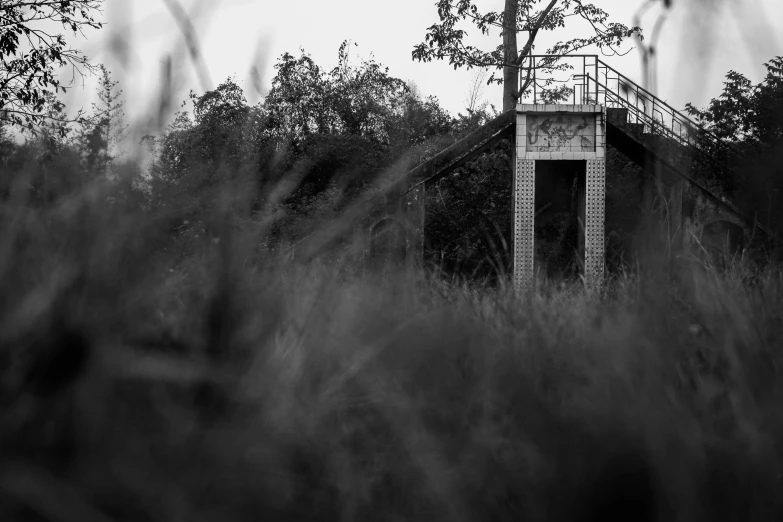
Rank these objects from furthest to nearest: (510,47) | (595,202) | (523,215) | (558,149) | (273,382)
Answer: (510,47), (523,215), (558,149), (595,202), (273,382)

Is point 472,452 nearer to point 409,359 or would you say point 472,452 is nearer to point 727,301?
point 409,359

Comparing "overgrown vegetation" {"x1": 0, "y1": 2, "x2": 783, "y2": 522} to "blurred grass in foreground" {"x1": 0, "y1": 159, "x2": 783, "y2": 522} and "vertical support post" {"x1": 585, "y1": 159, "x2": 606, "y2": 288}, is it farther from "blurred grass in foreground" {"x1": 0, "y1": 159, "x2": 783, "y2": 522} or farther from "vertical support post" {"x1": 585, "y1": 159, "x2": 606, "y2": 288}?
"vertical support post" {"x1": 585, "y1": 159, "x2": 606, "y2": 288}

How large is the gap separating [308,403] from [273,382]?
0.10 meters

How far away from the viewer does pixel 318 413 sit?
4.37 feet

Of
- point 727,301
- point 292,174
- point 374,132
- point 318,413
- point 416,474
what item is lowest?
point 416,474

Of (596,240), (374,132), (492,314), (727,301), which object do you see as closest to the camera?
(727,301)

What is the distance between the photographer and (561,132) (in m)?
13.3

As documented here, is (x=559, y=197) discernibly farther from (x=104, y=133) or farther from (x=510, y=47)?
(x=104, y=133)

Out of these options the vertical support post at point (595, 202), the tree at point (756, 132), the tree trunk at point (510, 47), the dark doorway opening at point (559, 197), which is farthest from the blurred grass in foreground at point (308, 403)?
the tree trunk at point (510, 47)

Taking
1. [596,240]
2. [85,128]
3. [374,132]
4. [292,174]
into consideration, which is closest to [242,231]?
[292,174]

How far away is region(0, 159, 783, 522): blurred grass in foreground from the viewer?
106cm

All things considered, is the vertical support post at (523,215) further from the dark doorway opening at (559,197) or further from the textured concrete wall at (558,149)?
the dark doorway opening at (559,197)

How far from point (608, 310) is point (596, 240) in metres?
10.5

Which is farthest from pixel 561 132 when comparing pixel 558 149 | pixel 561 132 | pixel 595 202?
pixel 595 202
